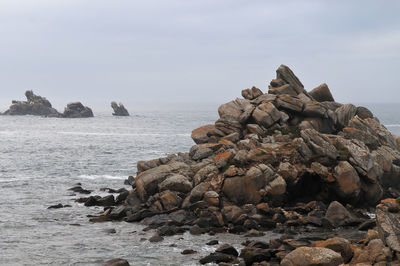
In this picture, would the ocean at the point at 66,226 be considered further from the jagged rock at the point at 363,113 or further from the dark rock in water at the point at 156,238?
the jagged rock at the point at 363,113

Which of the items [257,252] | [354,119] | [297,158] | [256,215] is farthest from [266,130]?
[257,252]

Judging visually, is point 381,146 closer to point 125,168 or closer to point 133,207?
point 133,207

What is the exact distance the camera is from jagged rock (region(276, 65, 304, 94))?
189 ft

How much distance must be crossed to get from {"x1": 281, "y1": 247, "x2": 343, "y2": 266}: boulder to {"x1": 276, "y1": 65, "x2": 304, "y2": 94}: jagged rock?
120 feet

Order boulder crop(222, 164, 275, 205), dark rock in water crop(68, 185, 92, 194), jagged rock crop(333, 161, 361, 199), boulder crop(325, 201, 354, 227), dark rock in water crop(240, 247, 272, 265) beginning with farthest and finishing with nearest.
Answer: dark rock in water crop(68, 185, 92, 194) < jagged rock crop(333, 161, 361, 199) < boulder crop(222, 164, 275, 205) < boulder crop(325, 201, 354, 227) < dark rock in water crop(240, 247, 272, 265)

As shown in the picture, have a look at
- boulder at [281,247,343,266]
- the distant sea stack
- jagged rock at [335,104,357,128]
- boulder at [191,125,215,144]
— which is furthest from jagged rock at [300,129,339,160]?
boulder at [281,247,343,266]

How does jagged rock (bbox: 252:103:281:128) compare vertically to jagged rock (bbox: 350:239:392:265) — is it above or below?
above

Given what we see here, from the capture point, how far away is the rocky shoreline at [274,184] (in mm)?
32688

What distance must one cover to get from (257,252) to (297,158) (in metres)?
17.7

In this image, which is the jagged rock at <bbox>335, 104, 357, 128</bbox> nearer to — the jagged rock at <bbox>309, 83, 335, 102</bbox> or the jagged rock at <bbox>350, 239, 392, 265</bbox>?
the jagged rock at <bbox>309, 83, 335, 102</bbox>

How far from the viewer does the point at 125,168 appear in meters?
69.4

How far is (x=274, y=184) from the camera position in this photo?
3925 cm

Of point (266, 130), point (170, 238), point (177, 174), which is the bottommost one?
point (170, 238)

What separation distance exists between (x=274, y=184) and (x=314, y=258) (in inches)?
648
